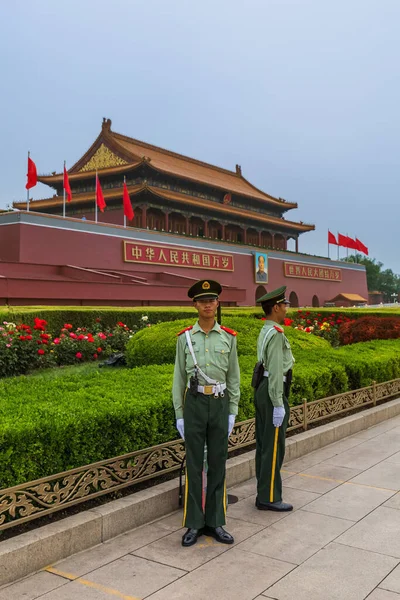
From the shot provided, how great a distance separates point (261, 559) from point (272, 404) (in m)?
1.01

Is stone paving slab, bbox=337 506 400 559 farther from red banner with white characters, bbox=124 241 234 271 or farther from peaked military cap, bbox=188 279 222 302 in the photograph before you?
red banner with white characters, bbox=124 241 234 271

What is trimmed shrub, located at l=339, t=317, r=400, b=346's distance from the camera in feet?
35.8

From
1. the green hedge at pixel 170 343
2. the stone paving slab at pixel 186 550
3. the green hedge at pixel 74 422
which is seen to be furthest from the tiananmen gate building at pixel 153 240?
the stone paving slab at pixel 186 550

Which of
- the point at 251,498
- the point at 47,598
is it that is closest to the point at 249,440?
the point at 251,498

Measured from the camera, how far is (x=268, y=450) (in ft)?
12.0

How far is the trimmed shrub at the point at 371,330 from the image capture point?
1091 cm

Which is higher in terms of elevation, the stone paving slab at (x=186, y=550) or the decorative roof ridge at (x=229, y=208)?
the decorative roof ridge at (x=229, y=208)

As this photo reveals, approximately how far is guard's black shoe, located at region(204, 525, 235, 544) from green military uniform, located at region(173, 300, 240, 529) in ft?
0.14

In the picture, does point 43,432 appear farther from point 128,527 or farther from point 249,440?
point 249,440

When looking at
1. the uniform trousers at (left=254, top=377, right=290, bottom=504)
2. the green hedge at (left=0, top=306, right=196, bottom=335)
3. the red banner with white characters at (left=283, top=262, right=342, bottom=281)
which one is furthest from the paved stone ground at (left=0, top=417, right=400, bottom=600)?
the red banner with white characters at (left=283, top=262, right=342, bottom=281)

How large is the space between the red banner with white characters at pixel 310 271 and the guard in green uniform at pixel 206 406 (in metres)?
29.4

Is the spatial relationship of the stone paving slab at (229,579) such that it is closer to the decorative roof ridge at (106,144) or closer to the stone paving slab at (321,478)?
the stone paving slab at (321,478)

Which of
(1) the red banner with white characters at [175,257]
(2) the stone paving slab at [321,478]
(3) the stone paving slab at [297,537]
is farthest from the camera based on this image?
(1) the red banner with white characters at [175,257]

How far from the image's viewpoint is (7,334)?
7.44m
